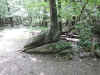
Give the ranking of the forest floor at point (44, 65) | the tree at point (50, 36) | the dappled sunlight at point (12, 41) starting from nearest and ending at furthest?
the forest floor at point (44, 65)
the tree at point (50, 36)
the dappled sunlight at point (12, 41)

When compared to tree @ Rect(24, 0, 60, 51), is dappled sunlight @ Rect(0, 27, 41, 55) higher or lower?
lower

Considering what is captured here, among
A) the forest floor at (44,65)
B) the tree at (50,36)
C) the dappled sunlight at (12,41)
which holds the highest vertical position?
the tree at (50,36)

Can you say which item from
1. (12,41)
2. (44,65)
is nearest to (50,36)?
(44,65)

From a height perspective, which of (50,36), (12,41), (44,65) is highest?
(50,36)

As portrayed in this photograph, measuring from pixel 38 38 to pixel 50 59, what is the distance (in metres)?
1.57

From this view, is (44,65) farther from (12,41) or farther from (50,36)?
(12,41)

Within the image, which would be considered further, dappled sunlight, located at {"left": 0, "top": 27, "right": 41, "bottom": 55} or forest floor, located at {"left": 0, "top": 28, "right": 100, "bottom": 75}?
dappled sunlight, located at {"left": 0, "top": 27, "right": 41, "bottom": 55}

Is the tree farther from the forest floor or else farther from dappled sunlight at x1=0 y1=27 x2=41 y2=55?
dappled sunlight at x1=0 y1=27 x2=41 y2=55

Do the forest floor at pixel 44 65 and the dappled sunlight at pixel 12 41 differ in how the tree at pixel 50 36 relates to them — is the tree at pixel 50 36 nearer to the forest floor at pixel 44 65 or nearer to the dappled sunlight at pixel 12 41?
the forest floor at pixel 44 65

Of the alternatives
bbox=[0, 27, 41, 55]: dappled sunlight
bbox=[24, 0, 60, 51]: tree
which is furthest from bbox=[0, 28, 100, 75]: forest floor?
bbox=[0, 27, 41, 55]: dappled sunlight

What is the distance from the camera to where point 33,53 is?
5.47 metres

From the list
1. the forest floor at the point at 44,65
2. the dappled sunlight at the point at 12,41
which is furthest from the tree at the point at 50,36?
the dappled sunlight at the point at 12,41

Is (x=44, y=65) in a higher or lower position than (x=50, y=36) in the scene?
lower

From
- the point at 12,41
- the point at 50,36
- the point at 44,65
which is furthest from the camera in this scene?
the point at 12,41
